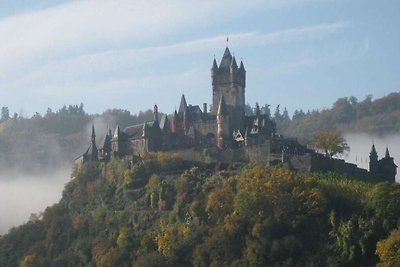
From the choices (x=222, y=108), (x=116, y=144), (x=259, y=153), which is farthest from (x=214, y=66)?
(x=259, y=153)

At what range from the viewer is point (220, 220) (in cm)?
7600

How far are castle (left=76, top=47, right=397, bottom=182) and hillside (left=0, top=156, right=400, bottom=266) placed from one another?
3.11 m

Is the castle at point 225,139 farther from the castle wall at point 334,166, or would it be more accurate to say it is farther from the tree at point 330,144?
the tree at point 330,144

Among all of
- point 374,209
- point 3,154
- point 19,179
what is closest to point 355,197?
point 374,209

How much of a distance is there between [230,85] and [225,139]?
25.4ft

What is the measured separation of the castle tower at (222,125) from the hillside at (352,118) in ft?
264

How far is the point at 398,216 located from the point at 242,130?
1062 inches

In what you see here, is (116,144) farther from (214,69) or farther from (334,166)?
(334,166)

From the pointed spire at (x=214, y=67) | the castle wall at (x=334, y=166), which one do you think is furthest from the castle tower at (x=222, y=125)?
the castle wall at (x=334, y=166)

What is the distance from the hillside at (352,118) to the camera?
176 metres

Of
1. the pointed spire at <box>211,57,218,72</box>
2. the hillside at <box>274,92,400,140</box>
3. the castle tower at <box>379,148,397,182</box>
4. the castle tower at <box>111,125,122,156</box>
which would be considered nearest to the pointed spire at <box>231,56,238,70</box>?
the pointed spire at <box>211,57,218,72</box>

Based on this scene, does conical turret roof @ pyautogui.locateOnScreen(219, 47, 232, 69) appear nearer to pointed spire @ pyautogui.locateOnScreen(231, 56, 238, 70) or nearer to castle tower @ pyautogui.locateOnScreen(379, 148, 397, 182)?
pointed spire @ pyautogui.locateOnScreen(231, 56, 238, 70)

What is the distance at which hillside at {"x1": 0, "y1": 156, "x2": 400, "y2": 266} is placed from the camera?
69750mm

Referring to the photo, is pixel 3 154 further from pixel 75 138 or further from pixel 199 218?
pixel 199 218
